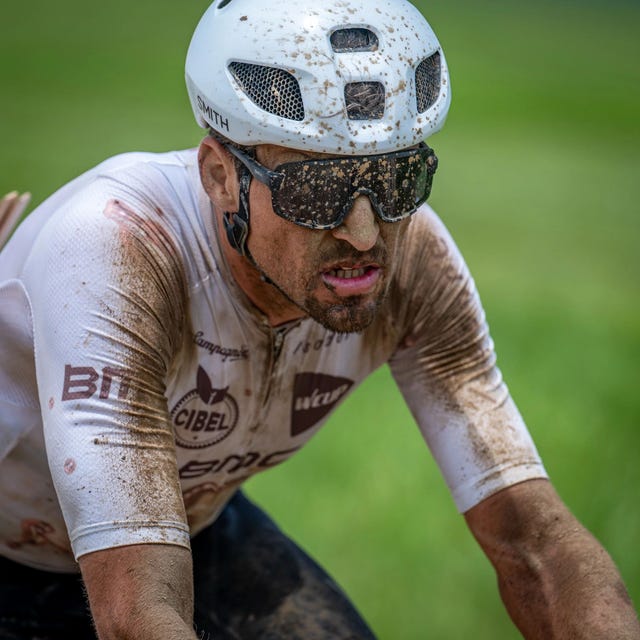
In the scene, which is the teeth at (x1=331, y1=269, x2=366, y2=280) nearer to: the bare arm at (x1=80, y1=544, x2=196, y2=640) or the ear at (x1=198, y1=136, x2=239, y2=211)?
the ear at (x1=198, y1=136, x2=239, y2=211)

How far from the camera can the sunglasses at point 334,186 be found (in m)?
3.42

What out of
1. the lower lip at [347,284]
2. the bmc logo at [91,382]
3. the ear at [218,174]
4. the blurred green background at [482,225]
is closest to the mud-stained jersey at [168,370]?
the bmc logo at [91,382]

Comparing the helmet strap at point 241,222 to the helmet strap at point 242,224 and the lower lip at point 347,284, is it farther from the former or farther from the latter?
the lower lip at point 347,284

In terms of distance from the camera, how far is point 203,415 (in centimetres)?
387

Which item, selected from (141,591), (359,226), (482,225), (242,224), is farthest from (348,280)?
(482,225)

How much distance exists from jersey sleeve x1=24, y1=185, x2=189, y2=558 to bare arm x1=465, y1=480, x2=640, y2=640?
3.31 feet

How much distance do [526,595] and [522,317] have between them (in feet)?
23.9

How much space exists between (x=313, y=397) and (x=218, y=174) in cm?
75

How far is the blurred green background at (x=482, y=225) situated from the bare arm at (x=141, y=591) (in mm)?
3416

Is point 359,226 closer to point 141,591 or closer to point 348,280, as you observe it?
point 348,280

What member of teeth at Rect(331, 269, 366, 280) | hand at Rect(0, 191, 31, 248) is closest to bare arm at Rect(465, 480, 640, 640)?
teeth at Rect(331, 269, 366, 280)

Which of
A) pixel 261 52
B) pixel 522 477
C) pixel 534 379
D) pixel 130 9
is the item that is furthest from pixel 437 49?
pixel 130 9

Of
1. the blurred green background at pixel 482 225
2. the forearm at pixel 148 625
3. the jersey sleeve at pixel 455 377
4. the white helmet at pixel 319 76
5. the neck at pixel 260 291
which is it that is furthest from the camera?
the blurred green background at pixel 482 225

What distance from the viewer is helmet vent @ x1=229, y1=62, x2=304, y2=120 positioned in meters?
3.41
